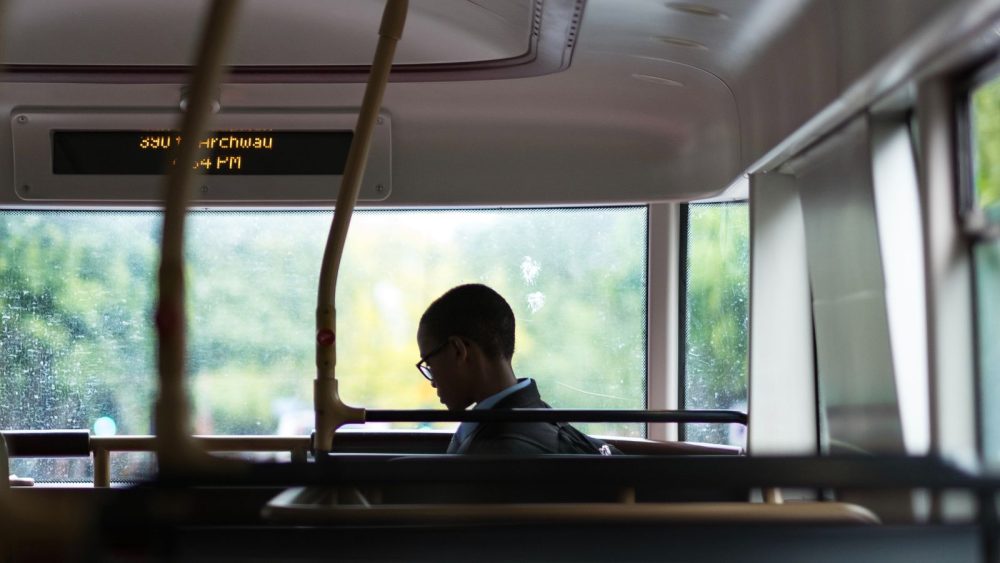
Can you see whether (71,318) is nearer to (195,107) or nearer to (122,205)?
(122,205)

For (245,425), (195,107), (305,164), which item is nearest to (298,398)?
(245,425)

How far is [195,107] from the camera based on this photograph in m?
0.99

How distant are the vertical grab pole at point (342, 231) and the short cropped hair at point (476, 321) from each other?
1.66ft

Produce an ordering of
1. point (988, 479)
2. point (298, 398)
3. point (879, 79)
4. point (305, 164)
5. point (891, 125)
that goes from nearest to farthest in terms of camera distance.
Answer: point (988, 479)
point (879, 79)
point (891, 125)
point (305, 164)
point (298, 398)

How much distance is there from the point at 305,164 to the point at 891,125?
7.00 feet

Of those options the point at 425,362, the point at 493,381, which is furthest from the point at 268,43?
the point at 493,381

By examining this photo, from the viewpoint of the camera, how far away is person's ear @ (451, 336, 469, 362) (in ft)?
9.74

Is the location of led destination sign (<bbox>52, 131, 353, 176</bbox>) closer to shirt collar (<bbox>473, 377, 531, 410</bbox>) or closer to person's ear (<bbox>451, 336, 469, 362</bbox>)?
person's ear (<bbox>451, 336, 469, 362</bbox>)

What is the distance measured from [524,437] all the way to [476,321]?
439 mm

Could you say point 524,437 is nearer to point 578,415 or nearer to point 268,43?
point 578,415

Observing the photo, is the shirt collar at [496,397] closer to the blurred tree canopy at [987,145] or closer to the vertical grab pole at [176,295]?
the blurred tree canopy at [987,145]

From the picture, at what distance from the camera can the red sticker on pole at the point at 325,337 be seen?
235 centimetres

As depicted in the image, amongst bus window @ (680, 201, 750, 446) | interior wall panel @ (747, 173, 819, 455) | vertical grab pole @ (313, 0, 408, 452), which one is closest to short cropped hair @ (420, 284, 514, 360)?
vertical grab pole @ (313, 0, 408, 452)

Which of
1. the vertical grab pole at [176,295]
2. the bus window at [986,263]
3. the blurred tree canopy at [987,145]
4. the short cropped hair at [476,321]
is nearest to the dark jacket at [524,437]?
the short cropped hair at [476,321]
